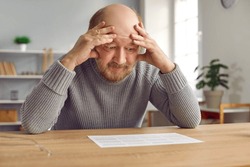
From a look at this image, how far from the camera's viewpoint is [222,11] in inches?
171

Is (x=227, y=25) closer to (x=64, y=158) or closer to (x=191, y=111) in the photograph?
(x=191, y=111)

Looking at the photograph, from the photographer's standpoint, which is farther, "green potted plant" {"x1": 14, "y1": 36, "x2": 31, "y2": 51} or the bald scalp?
"green potted plant" {"x1": 14, "y1": 36, "x2": 31, "y2": 51}

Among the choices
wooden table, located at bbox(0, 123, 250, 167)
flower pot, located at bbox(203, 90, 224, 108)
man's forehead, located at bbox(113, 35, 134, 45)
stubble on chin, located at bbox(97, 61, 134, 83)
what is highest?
man's forehead, located at bbox(113, 35, 134, 45)

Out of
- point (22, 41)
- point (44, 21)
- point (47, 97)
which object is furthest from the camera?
point (44, 21)

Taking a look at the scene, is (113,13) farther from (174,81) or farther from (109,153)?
(109,153)

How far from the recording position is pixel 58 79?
1.23m

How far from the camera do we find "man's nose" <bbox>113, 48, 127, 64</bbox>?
131 centimetres

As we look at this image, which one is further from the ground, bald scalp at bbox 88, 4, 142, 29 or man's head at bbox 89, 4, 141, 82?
bald scalp at bbox 88, 4, 142, 29

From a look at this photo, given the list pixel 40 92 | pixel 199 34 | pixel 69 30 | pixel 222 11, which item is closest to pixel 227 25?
pixel 222 11

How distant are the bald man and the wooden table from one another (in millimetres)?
162

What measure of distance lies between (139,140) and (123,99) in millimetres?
466

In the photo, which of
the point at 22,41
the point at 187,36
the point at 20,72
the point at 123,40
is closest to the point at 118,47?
the point at 123,40

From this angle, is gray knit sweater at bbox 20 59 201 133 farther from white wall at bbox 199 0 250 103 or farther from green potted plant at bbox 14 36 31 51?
green potted plant at bbox 14 36 31 51

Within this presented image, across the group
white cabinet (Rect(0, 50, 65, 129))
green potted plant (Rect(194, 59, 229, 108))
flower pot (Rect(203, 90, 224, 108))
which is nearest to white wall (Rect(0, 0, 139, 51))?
white cabinet (Rect(0, 50, 65, 129))
